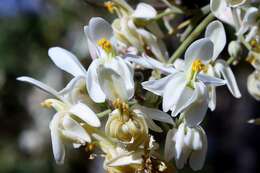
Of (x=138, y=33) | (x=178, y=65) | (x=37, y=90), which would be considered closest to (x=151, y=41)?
(x=138, y=33)

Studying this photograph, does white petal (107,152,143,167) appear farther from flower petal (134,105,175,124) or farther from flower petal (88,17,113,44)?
flower petal (88,17,113,44)

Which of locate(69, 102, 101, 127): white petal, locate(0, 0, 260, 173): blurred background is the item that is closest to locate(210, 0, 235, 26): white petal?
locate(69, 102, 101, 127): white petal

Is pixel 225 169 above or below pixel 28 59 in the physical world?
below

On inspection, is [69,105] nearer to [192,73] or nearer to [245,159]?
[192,73]

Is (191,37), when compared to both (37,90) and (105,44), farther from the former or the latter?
(37,90)

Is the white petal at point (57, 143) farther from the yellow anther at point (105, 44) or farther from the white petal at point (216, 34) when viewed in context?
the white petal at point (216, 34)

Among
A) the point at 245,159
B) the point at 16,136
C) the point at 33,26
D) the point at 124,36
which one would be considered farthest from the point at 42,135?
Result: the point at 124,36
